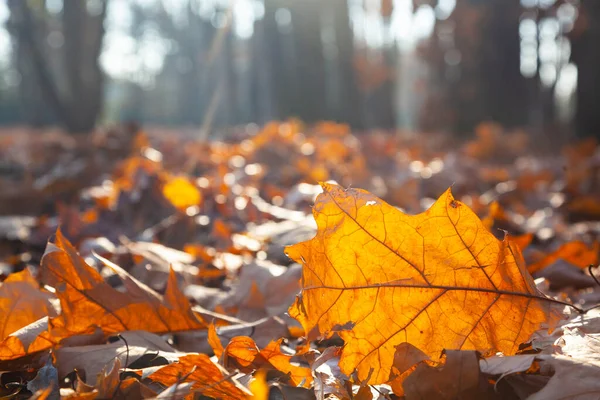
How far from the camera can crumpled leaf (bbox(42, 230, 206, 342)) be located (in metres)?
1.04

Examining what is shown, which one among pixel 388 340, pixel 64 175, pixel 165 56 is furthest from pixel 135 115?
pixel 388 340

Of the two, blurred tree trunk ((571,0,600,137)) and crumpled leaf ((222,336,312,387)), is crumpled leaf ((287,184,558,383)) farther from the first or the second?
blurred tree trunk ((571,0,600,137))

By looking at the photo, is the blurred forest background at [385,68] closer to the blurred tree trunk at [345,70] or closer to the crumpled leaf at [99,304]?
the blurred tree trunk at [345,70]

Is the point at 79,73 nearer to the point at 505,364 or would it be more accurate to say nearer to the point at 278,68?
the point at 278,68

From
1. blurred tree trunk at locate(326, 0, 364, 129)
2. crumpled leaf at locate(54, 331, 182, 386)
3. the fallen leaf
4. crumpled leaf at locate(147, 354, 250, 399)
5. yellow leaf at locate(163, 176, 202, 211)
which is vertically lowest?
blurred tree trunk at locate(326, 0, 364, 129)

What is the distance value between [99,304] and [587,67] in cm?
749

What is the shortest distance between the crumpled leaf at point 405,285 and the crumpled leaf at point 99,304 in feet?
1.19

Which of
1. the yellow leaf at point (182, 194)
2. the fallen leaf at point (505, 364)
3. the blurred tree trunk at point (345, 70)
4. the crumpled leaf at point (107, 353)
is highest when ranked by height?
the fallen leaf at point (505, 364)

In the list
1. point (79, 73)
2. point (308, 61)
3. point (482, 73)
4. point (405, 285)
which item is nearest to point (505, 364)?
point (405, 285)

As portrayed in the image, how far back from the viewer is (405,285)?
0.93 metres

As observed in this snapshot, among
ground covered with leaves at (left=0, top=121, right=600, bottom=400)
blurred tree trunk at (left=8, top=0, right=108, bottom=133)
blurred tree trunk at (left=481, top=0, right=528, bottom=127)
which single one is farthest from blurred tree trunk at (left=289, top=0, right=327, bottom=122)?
ground covered with leaves at (left=0, top=121, right=600, bottom=400)

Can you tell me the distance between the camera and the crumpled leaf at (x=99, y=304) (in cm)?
104

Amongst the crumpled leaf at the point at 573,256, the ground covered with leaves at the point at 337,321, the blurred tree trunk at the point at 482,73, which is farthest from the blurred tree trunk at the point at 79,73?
the crumpled leaf at the point at 573,256

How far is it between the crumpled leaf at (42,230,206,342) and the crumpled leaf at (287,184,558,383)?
361 mm
